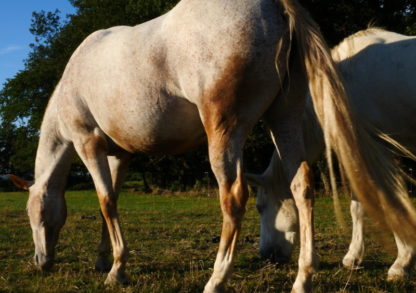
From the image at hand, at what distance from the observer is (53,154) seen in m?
5.28

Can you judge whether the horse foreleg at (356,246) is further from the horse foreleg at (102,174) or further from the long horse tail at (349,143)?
the horse foreleg at (102,174)

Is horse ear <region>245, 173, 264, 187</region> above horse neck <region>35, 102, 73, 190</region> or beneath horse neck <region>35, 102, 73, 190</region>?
beneath

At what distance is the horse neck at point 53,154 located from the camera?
5.23 metres

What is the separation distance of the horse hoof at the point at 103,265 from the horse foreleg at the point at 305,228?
2.34 m

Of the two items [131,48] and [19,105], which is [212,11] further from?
[19,105]

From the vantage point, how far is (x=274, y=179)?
17.0 feet

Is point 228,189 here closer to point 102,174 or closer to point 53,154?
point 102,174

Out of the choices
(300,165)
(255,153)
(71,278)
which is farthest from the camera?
(255,153)

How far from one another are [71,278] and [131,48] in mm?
2318

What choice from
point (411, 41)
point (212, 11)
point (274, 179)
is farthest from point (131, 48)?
point (411, 41)

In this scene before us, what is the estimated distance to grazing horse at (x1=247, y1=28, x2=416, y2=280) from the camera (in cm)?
500

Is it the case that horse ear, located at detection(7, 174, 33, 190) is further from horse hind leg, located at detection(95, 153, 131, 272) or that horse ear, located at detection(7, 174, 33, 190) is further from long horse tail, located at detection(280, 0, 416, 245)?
long horse tail, located at detection(280, 0, 416, 245)

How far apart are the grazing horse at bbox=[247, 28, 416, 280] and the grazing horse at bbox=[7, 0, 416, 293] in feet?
4.35

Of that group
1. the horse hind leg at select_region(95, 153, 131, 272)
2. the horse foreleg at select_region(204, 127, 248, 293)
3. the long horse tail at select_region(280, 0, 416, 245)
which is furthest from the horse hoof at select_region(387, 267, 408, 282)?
the horse hind leg at select_region(95, 153, 131, 272)
